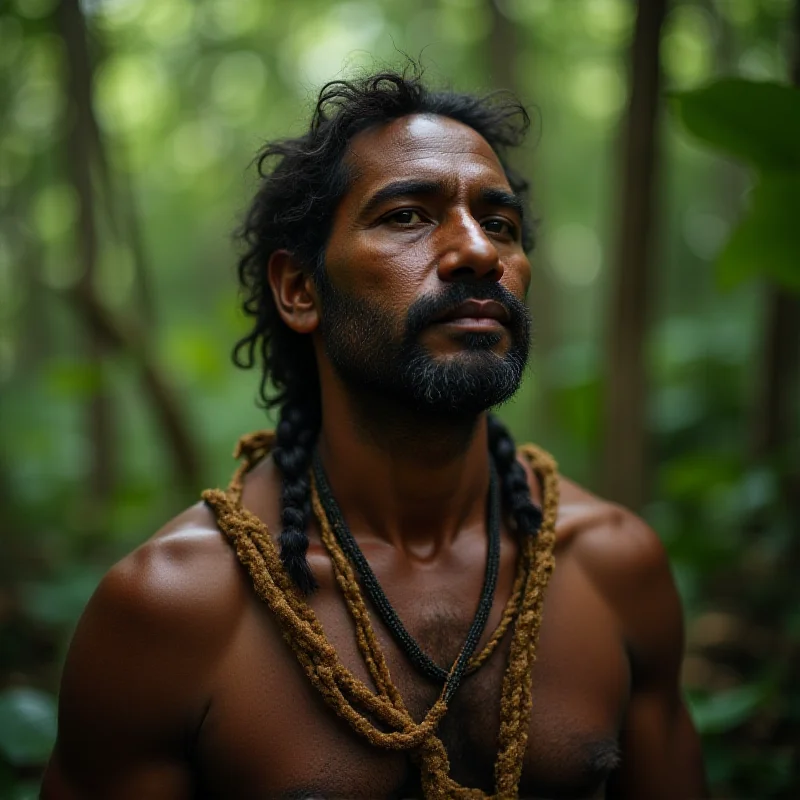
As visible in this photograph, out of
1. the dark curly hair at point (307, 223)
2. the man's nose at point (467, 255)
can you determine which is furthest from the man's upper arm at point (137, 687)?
the man's nose at point (467, 255)

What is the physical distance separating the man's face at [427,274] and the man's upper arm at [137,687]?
2.25 ft

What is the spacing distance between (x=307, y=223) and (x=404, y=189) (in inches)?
14.0

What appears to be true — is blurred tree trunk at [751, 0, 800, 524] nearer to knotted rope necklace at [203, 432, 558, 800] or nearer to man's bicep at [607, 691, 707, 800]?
man's bicep at [607, 691, 707, 800]

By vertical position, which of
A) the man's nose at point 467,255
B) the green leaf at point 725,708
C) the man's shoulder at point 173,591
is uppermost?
the man's nose at point 467,255

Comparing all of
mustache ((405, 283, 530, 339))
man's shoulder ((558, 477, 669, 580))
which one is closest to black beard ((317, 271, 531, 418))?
mustache ((405, 283, 530, 339))

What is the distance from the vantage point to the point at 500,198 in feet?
6.69

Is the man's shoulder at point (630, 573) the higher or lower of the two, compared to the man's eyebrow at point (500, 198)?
lower

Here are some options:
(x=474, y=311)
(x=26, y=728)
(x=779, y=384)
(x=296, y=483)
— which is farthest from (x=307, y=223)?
(x=779, y=384)

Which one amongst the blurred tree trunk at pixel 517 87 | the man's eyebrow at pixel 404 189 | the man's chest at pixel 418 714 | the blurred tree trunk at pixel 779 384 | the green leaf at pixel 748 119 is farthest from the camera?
the blurred tree trunk at pixel 517 87

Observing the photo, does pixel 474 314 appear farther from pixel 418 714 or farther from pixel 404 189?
pixel 418 714

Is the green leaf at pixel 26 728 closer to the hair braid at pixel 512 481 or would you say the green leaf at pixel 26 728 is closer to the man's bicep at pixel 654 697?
the hair braid at pixel 512 481

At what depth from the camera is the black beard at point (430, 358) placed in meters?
1.80

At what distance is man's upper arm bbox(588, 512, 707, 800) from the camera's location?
211 centimetres

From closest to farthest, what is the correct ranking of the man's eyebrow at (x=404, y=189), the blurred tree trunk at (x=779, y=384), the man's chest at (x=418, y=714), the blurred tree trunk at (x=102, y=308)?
1. the man's chest at (x=418, y=714)
2. the man's eyebrow at (x=404, y=189)
3. the blurred tree trunk at (x=779, y=384)
4. the blurred tree trunk at (x=102, y=308)
